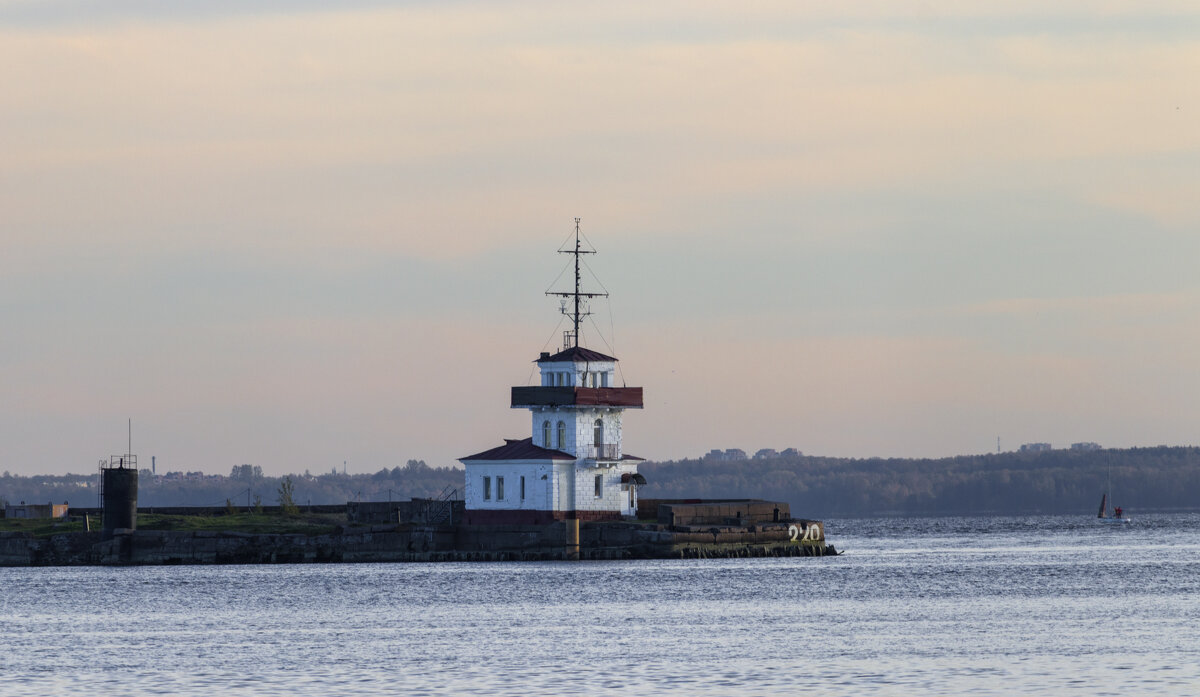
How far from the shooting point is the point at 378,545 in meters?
90.7

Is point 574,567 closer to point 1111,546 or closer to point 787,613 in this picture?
point 787,613

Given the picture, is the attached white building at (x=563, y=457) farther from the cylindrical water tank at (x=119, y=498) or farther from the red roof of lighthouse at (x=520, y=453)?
the cylindrical water tank at (x=119, y=498)

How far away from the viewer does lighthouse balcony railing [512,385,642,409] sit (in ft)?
293

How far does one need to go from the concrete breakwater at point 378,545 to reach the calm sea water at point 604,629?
2.92ft

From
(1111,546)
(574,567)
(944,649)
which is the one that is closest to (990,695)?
(944,649)

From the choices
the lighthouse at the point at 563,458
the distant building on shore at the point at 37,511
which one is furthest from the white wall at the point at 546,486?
the distant building on shore at the point at 37,511

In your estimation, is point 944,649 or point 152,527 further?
point 152,527

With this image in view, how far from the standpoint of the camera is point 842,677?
143 ft

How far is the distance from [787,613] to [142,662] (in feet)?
71.3

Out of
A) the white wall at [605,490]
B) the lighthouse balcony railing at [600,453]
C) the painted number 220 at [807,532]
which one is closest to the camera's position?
the white wall at [605,490]

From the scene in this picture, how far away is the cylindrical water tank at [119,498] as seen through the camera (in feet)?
290

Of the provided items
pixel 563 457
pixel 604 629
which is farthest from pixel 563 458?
pixel 604 629

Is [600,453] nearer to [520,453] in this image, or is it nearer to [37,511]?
[520,453]

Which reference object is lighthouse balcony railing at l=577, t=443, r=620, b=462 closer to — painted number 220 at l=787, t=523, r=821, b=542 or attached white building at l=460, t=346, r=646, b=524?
attached white building at l=460, t=346, r=646, b=524
